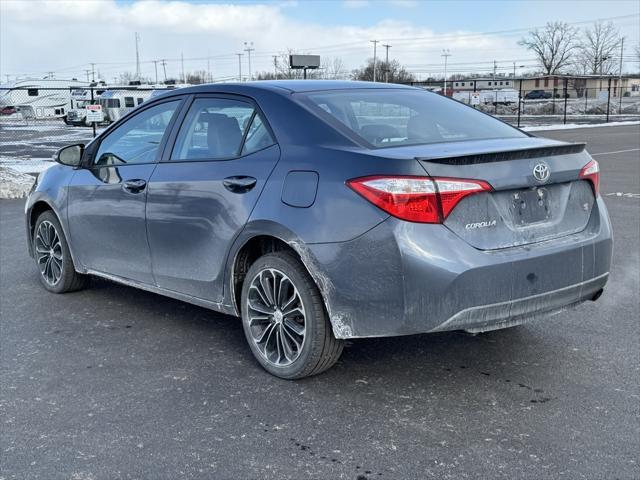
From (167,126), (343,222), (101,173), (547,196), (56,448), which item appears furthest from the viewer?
(101,173)

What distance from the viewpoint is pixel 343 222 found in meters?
3.54

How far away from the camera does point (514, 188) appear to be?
363 cm

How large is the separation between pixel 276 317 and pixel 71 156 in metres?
2.56

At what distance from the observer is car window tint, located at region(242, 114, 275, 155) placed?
4.10 metres

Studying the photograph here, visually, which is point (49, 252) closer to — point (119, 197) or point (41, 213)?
point (41, 213)

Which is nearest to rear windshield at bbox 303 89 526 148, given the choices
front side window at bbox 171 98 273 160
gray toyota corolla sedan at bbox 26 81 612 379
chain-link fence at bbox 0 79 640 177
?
gray toyota corolla sedan at bbox 26 81 612 379

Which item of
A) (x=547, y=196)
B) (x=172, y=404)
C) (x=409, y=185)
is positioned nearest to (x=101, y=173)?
(x=172, y=404)

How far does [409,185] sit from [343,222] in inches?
14.7

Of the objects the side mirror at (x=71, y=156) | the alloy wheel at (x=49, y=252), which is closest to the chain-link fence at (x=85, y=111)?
the alloy wheel at (x=49, y=252)

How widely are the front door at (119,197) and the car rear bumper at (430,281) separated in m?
1.67

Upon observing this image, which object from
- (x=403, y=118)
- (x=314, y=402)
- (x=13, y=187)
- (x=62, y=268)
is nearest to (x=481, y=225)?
(x=403, y=118)

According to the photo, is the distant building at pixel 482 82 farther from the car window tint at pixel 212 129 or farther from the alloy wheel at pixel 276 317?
the alloy wheel at pixel 276 317

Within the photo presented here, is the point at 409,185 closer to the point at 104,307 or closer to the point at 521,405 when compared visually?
the point at 521,405

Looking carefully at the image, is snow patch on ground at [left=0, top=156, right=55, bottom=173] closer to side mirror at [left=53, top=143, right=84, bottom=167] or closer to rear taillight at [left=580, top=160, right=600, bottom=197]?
side mirror at [left=53, top=143, right=84, bottom=167]
